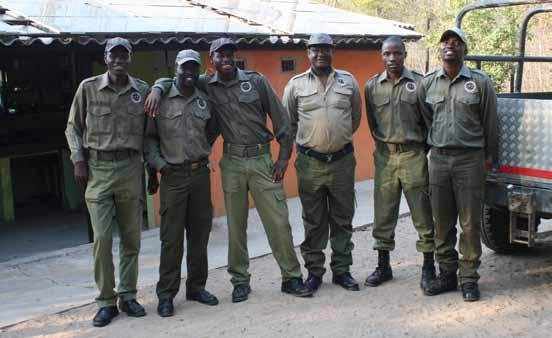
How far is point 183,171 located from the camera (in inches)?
193

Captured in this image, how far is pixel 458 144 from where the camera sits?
15.9 feet

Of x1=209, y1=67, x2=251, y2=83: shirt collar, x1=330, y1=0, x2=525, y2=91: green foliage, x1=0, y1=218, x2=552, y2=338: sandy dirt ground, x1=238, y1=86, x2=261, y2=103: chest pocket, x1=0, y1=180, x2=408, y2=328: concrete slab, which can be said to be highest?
x1=330, y1=0, x2=525, y2=91: green foliage

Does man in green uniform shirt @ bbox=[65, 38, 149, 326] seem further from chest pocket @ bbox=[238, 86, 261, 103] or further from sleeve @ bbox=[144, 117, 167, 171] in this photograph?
chest pocket @ bbox=[238, 86, 261, 103]

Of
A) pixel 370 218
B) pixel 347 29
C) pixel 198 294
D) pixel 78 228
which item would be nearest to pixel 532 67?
pixel 347 29

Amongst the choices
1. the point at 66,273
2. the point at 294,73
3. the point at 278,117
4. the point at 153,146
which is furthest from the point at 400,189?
A: the point at 294,73

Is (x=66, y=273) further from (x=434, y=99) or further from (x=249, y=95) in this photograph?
(x=434, y=99)

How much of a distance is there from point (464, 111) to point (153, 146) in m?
2.10

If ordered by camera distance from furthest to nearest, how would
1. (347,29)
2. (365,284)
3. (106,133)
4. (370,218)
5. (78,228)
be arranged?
(347,29)
(78,228)
(370,218)
(365,284)
(106,133)

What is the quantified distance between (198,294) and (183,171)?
0.93 meters

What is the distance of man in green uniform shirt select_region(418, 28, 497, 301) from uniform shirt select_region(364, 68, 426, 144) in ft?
0.26

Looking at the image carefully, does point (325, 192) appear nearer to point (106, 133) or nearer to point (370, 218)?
point (106, 133)

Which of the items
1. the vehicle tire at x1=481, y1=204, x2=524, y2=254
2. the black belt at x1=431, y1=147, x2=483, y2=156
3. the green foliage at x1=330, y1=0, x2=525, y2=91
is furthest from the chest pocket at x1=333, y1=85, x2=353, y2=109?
the green foliage at x1=330, y1=0, x2=525, y2=91

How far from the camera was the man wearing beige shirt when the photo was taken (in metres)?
5.16

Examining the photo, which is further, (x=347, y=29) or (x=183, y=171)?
(x=347, y=29)
